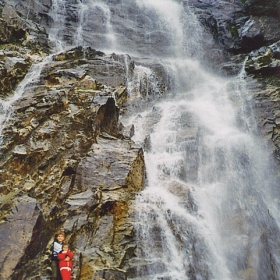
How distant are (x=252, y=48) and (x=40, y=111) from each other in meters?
16.8

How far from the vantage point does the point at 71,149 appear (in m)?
9.52

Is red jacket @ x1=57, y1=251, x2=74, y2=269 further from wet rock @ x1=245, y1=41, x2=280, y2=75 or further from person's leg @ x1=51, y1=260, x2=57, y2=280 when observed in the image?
wet rock @ x1=245, y1=41, x2=280, y2=75

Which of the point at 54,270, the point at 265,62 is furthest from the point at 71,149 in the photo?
the point at 265,62

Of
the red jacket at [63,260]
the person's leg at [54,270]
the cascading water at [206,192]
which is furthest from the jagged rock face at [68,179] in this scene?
the cascading water at [206,192]

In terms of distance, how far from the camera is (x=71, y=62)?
14.7 meters

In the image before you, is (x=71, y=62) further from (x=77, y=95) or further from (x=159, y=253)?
(x=159, y=253)

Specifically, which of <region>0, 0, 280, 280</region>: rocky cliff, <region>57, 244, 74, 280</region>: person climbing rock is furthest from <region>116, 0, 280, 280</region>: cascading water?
<region>57, 244, 74, 280</region>: person climbing rock

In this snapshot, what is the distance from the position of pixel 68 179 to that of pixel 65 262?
287 centimetres

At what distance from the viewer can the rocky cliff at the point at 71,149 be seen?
6.91 meters

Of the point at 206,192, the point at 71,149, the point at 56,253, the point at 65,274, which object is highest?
the point at 71,149

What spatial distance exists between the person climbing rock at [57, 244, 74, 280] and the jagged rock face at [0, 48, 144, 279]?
1.16ft

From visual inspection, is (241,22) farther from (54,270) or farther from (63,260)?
(54,270)

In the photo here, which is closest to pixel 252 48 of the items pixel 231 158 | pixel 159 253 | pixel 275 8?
pixel 275 8

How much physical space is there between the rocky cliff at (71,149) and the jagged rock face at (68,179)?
27mm
